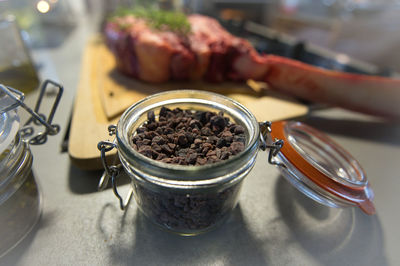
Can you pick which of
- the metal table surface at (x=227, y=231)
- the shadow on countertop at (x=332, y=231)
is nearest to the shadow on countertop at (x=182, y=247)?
the metal table surface at (x=227, y=231)

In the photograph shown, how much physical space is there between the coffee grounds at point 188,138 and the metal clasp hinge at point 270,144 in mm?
41

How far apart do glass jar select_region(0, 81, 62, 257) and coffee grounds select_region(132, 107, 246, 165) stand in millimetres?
226

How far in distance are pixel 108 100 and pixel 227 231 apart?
0.64 m

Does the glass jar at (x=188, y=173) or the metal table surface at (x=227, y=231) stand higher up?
the glass jar at (x=188, y=173)

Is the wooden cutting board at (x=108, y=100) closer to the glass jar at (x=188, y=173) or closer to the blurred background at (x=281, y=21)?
the glass jar at (x=188, y=173)

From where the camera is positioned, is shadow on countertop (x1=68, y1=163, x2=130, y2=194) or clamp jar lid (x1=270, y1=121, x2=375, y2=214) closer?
clamp jar lid (x1=270, y1=121, x2=375, y2=214)

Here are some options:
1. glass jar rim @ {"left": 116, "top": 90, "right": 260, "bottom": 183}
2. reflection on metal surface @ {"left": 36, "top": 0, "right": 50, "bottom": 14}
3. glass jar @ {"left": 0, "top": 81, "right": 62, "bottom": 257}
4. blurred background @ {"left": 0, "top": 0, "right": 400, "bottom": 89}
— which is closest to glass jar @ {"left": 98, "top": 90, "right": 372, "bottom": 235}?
glass jar rim @ {"left": 116, "top": 90, "right": 260, "bottom": 183}

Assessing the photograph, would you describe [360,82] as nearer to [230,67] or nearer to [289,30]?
[230,67]

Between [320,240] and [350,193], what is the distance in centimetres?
13

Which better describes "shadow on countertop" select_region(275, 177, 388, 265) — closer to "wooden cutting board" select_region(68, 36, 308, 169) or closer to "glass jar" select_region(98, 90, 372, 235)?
"glass jar" select_region(98, 90, 372, 235)

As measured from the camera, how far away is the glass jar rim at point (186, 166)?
415 mm

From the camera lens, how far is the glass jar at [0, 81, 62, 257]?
0.48 m

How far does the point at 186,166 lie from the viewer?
420 millimetres

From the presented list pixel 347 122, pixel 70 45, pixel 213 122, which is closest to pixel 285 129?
pixel 213 122
